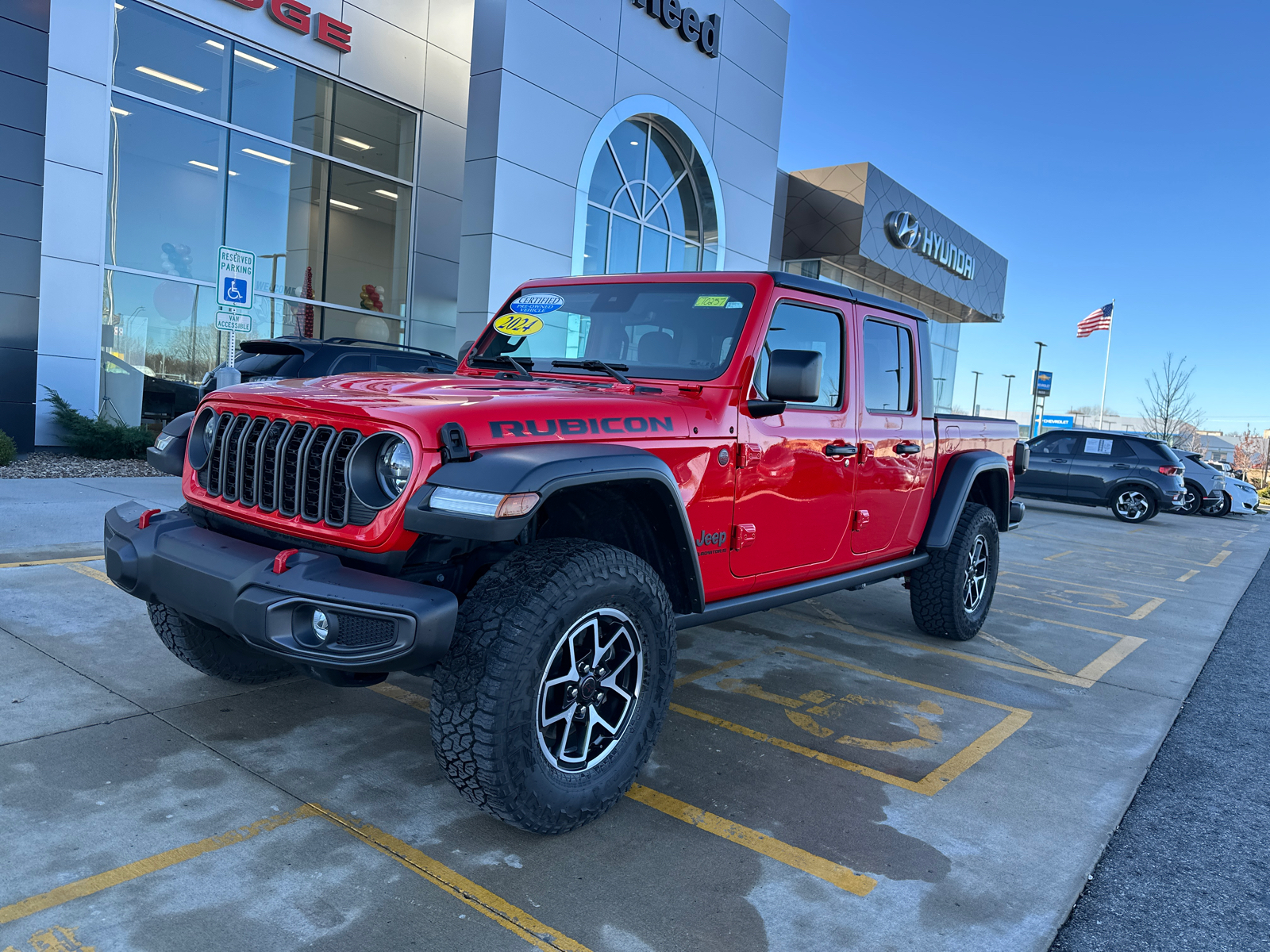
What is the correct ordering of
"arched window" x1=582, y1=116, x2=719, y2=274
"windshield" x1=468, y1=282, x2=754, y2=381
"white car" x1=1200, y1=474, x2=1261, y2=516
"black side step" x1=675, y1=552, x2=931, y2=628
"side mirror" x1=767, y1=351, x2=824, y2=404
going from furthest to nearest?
"white car" x1=1200, y1=474, x2=1261, y2=516
"arched window" x1=582, y1=116, x2=719, y2=274
"windshield" x1=468, y1=282, x2=754, y2=381
"black side step" x1=675, y1=552, x2=931, y2=628
"side mirror" x1=767, y1=351, x2=824, y2=404

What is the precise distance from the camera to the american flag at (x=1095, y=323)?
104 ft

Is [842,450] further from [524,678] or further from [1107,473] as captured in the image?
[1107,473]

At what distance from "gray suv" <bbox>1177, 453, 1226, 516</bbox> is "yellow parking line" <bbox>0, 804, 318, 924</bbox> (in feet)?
69.6

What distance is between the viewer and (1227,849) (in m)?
3.17

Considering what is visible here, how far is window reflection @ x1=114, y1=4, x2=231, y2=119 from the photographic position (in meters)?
11.4

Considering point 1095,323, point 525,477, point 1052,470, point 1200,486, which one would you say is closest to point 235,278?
point 525,477

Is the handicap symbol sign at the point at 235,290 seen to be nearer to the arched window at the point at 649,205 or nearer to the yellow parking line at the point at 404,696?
the yellow parking line at the point at 404,696

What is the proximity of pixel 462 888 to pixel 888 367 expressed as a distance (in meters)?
3.51

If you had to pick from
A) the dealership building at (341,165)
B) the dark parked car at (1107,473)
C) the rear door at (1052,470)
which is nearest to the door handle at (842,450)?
the dealership building at (341,165)

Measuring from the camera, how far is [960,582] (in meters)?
5.55

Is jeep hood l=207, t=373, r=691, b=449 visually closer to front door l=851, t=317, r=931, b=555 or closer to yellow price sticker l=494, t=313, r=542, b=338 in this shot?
yellow price sticker l=494, t=313, r=542, b=338

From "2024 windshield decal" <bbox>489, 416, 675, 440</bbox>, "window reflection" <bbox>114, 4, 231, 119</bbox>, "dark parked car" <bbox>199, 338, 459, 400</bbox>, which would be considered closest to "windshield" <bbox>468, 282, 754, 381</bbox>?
"2024 windshield decal" <bbox>489, 416, 675, 440</bbox>

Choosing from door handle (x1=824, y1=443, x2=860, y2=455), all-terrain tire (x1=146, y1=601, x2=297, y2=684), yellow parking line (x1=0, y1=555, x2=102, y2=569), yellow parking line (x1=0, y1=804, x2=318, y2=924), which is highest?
door handle (x1=824, y1=443, x2=860, y2=455)

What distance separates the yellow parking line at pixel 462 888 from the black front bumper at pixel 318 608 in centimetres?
51
